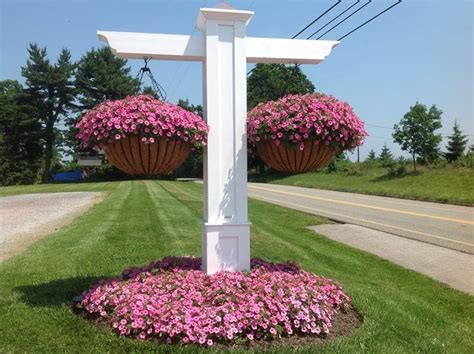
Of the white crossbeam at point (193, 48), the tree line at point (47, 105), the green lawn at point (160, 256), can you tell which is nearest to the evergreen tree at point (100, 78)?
the tree line at point (47, 105)

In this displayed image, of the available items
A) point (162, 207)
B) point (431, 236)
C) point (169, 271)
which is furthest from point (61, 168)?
point (169, 271)

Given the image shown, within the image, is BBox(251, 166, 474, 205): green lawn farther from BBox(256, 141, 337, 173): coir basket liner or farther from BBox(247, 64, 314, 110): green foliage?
BBox(256, 141, 337, 173): coir basket liner

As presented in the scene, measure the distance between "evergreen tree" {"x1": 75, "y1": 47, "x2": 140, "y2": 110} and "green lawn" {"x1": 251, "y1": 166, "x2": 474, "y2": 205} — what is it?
60.3ft

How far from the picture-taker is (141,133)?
3.94m

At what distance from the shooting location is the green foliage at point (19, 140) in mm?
48500

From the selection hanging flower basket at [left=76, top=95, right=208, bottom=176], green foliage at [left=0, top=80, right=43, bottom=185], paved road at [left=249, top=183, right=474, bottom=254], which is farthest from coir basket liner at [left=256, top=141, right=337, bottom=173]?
green foliage at [left=0, top=80, right=43, bottom=185]

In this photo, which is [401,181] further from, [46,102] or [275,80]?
[46,102]

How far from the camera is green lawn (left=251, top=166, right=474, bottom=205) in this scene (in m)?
22.2

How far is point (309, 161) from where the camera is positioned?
4.35 metres

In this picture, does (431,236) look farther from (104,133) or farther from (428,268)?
(104,133)

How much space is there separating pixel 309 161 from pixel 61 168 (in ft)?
195

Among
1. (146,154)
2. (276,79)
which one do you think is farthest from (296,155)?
(276,79)

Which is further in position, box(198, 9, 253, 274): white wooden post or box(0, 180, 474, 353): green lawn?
box(198, 9, 253, 274): white wooden post

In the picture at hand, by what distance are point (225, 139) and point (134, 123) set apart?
874 millimetres
